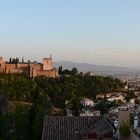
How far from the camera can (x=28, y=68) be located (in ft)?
502

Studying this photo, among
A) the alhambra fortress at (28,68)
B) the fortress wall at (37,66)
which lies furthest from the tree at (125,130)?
the fortress wall at (37,66)

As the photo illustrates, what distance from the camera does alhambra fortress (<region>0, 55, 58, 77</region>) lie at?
14900 cm

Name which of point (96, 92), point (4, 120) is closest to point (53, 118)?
point (4, 120)

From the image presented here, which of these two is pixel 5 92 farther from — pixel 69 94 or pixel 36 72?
pixel 36 72

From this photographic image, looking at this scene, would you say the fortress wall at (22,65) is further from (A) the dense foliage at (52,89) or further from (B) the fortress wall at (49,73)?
(A) the dense foliage at (52,89)

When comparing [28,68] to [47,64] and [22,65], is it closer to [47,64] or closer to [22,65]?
[22,65]

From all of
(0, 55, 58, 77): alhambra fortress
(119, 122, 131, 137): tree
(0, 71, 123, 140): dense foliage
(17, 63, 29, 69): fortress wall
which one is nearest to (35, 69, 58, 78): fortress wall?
(0, 55, 58, 77): alhambra fortress

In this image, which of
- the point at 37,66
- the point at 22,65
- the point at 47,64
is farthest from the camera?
the point at 47,64

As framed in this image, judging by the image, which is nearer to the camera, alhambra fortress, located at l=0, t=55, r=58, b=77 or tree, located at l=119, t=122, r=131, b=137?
tree, located at l=119, t=122, r=131, b=137

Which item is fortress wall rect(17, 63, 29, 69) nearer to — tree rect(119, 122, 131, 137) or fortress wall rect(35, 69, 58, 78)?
fortress wall rect(35, 69, 58, 78)

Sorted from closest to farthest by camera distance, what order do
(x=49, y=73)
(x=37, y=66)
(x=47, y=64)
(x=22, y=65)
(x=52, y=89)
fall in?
(x=52, y=89) < (x=49, y=73) < (x=22, y=65) < (x=37, y=66) < (x=47, y=64)

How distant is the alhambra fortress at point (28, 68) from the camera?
14900 cm

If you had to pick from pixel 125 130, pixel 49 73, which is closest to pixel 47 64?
pixel 49 73

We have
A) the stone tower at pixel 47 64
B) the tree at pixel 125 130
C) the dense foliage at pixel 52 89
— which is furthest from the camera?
the stone tower at pixel 47 64
